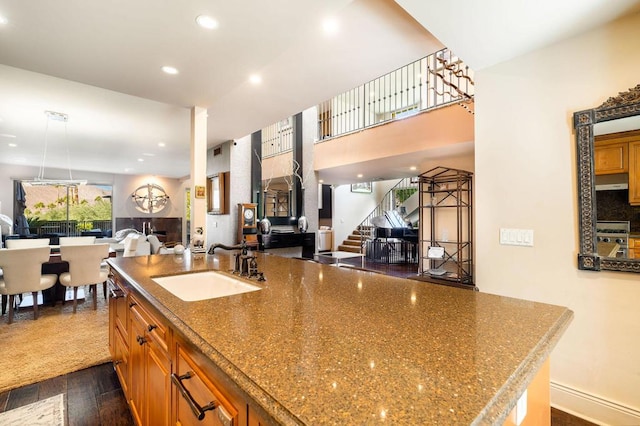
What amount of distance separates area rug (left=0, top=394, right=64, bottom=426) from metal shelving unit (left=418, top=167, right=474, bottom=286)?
13.1ft

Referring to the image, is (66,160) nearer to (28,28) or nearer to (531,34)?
(28,28)

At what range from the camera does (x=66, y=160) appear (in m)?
7.41

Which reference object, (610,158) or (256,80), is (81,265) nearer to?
(256,80)

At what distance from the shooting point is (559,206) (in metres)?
2.00

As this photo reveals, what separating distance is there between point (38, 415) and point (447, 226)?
5261mm

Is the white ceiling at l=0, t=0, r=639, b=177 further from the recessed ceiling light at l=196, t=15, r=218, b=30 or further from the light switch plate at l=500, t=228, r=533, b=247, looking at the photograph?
the light switch plate at l=500, t=228, r=533, b=247

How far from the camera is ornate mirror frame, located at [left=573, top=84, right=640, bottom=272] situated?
1806 millimetres

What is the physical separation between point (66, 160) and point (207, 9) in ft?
25.8

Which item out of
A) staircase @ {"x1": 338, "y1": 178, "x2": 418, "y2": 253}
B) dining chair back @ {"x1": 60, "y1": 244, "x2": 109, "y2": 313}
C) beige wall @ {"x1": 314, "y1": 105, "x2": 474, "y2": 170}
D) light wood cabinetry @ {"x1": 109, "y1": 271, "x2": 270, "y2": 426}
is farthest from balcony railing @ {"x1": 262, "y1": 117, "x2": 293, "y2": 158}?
light wood cabinetry @ {"x1": 109, "y1": 271, "x2": 270, "y2": 426}

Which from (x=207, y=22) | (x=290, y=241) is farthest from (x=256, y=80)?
(x=290, y=241)

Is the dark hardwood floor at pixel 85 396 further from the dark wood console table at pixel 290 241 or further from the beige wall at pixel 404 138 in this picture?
the beige wall at pixel 404 138

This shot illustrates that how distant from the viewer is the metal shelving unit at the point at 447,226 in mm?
4492

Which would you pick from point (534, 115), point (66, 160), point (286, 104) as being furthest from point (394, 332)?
point (66, 160)

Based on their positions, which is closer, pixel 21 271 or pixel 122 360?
pixel 122 360
